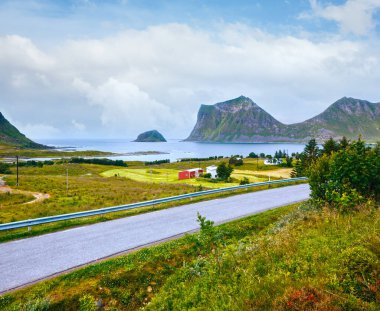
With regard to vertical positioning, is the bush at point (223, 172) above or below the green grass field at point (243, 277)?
below

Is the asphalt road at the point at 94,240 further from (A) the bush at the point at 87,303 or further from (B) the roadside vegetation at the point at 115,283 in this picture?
(A) the bush at the point at 87,303

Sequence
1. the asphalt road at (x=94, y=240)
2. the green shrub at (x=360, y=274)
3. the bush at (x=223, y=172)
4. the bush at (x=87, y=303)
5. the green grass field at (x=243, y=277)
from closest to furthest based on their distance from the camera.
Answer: the green shrub at (x=360, y=274) → the green grass field at (x=243, y=277) → the bush at (x=87, y=303) → the asphalt road at (x=94, y=240) → the bush at (x=223, y=172)

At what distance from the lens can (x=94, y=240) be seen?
13289 mm

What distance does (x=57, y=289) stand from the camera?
8.89m

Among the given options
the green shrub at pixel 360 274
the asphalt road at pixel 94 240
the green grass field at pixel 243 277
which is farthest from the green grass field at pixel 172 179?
the green shrub at pixel 360 274

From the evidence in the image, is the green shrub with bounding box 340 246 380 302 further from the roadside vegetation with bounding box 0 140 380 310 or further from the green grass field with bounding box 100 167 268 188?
the green grass field with bounding box 100 167 268 188

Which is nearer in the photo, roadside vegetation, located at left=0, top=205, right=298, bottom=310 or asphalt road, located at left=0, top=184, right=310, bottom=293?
roadside vegetation, located at left=0, top=205, right=298, bottom=310

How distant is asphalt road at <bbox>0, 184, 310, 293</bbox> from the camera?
33.6ft

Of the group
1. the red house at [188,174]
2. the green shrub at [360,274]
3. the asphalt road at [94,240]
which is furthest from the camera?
the red house at [188,174]

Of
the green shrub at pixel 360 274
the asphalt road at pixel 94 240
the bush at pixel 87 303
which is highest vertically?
the green shrub at pixel 360 274

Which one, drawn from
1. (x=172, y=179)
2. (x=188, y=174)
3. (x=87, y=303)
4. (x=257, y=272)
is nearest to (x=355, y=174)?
(x=257, y=272)

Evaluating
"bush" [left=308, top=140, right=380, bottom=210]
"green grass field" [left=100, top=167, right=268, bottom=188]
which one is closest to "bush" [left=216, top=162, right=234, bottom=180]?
"green grass field" [left=100, top=167, right=268, bottom=188]

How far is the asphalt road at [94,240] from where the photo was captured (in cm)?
1025

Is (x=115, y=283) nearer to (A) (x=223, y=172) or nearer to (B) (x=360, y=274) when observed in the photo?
(B) (x=360, y=274)
